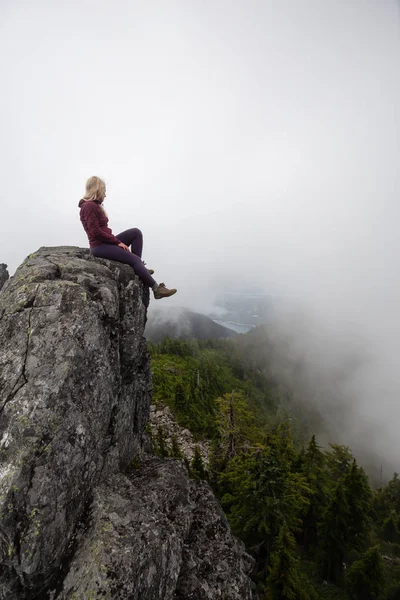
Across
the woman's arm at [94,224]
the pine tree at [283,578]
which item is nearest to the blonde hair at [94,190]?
the woman's arm at [94,224]

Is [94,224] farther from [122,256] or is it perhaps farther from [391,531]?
[391,531]

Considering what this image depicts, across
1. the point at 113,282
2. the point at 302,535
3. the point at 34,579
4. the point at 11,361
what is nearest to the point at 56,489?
the point at 34,579

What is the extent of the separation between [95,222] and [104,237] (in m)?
0.62

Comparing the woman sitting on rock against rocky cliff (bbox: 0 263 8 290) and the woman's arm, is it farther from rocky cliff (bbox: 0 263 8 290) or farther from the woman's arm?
rocky cliff (bbox: 0 263 8 290)

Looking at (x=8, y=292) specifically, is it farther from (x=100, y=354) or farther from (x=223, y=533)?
(x=223, y=533)

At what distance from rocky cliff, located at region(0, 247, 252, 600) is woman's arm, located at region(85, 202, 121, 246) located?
3.09ft

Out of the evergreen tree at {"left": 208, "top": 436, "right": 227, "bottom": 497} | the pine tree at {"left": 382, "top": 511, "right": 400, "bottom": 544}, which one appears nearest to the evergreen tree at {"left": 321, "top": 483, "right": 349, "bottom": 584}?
the evergreen tree at {"left": 208, "top": 436, "right": 227, "bottom": 497}

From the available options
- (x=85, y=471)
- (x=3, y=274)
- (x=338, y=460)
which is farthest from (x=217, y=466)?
(x=3, y=274)

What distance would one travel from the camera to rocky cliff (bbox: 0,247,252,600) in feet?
19.0

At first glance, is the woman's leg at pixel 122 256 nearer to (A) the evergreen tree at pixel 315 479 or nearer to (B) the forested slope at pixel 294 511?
(B) the forested slope at pixel 294 511

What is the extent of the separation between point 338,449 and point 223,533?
84.6 feet

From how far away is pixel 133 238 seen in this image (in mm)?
11188

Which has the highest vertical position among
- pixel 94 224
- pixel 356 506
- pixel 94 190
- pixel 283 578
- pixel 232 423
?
pixel 94 190

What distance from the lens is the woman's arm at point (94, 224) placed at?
922 centimetres
